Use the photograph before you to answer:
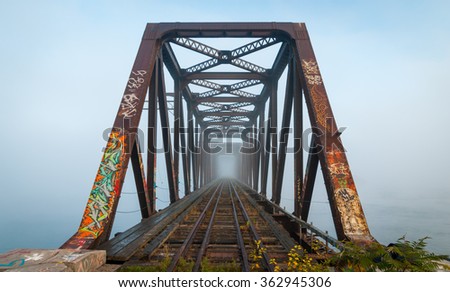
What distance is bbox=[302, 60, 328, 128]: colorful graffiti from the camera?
636 cm

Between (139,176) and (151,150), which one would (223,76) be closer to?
(151,150)

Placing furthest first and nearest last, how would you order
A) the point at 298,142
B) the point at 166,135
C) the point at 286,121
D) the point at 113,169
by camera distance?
the point at 166,135
the point at 286,121
the point at 298,142
the point at 113,169

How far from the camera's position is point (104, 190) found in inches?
216

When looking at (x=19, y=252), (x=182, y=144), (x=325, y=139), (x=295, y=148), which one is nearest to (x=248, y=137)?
(x=182, y=144)

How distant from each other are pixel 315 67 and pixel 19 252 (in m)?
7.86

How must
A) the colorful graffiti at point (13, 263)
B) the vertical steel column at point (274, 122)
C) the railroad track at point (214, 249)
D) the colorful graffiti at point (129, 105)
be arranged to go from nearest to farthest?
the colorful graffiti at point (13, 263) < the railroad track at point (214, 249) < the colorful graffiti at point (129, 105) < the vertical steel column at point (274, 122)

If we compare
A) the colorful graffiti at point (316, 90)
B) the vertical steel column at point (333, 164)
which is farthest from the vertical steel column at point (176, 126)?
the colorful graffiti at point (316, 90)

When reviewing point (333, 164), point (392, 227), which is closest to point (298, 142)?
point (333, 164)

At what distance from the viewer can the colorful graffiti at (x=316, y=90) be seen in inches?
250

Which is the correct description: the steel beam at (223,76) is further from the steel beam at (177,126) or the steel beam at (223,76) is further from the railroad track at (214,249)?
the railroad track at (214,249)

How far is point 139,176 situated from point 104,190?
2.16 m

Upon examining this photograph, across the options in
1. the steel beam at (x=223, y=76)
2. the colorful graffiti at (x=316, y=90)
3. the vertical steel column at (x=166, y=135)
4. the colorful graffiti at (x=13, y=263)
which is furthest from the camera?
the steel beam at (x=223, y=76)

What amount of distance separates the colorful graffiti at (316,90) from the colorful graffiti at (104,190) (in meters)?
5.00
